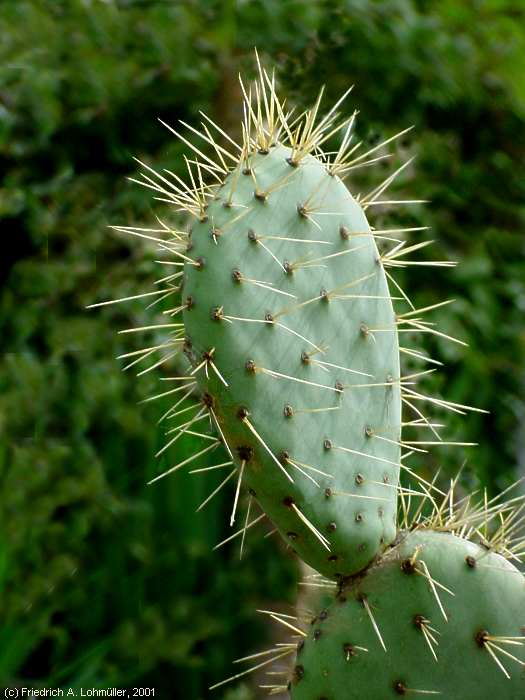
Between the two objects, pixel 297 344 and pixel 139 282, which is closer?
pixel 297 344

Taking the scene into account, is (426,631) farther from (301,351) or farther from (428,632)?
(301,351)

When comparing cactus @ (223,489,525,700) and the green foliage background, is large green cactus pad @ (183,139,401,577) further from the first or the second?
the green foliage background

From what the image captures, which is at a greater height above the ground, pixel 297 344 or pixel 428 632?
pixel 297 344

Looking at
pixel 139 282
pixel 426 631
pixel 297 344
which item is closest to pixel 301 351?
pixel 297 344

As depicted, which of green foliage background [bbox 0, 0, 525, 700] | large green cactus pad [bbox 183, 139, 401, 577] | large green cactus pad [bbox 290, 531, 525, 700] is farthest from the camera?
green foliage background [bbox 0, 0, 525, 700]

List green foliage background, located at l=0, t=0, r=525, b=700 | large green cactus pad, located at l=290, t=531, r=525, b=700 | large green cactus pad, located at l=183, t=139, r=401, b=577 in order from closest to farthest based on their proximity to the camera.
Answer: large green cactus pad, located at l=183, t=139, r=401, b=577
large green cactus pad, located at l=290, t=531, r=525, b=700
green foliage background, located at l=0, t=0, r=525, b=700

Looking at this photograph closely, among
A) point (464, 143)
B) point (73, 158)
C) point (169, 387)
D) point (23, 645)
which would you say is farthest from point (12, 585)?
point (464, 143)

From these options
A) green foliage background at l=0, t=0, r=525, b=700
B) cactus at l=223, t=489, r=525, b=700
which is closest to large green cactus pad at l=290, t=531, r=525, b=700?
cactus at l=223, t=489, r=525, b=700

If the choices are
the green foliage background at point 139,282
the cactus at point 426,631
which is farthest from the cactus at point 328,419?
the green foliage background at point 139,282
